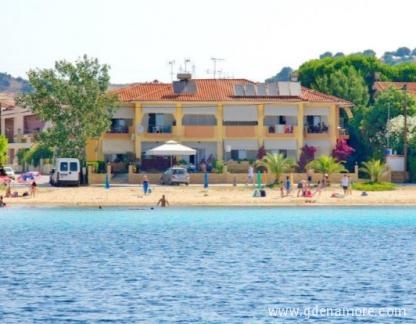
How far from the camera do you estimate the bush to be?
292ft

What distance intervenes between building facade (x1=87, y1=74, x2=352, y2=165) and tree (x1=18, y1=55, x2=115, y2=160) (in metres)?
5.42

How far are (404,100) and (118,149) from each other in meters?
20.5

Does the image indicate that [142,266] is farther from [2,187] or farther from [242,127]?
[242,127]

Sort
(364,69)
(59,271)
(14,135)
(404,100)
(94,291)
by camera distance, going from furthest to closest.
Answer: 1. (14,135)
2. (364,69)
3. (404,100)
4. (59,271)
5. (94,291)

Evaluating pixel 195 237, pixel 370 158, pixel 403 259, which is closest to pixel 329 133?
pixel 370 158

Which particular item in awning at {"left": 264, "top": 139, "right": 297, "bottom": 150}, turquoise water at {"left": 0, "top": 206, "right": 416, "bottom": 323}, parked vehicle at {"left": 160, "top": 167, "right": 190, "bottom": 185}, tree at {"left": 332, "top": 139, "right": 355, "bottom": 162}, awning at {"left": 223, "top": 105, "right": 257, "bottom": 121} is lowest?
turquoise water at {"left": 0, "top": 206, "right": 416, "bottom": 323}

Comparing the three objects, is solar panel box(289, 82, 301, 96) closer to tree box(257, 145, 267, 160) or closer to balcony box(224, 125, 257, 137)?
balcony box(224, 125, 257, 137)

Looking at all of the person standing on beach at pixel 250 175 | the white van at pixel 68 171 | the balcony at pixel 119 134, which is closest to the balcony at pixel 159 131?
the balcony at pixel 119 134

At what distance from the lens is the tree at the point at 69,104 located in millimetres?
96188

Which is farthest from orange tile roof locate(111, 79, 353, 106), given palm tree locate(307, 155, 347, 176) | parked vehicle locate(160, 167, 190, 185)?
parked vehicle locate(160, 167, 190, 185)

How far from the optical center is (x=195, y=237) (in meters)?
69.2

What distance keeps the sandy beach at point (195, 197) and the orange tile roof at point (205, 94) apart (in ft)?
46.8

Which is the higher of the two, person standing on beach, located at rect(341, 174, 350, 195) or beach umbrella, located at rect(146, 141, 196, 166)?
beach umbrella, located at rect(146, 141, 196, 166)

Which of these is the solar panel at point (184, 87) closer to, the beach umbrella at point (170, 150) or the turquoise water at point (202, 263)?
the beach umbrella at point (170, 150)
